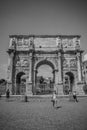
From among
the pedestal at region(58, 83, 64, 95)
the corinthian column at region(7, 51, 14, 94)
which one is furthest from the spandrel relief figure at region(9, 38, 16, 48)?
the pedestal at region(58, 83, 64, 95)

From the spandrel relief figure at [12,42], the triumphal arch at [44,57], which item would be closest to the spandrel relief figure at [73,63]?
the triumphal arch at [44,57]

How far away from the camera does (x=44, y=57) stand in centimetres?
2195

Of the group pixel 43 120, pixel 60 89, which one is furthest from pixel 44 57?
pixel 43 120

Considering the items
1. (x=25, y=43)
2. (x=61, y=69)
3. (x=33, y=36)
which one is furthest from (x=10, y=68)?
(x=61, y=69)

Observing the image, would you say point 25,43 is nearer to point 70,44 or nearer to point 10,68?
point 10,68

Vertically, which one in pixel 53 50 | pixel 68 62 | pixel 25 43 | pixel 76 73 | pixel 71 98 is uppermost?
pixel 25 43

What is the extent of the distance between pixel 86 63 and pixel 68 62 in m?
19.2

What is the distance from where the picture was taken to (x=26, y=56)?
869 inches

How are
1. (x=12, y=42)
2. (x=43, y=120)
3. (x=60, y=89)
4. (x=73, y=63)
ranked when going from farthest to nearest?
(x=12, y=42) < (x=73, y=63) < (x=60, y=89) < (x=43, y=120)

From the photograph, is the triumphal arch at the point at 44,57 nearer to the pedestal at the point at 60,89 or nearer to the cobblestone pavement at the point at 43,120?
the pedestal at the point at 60,89

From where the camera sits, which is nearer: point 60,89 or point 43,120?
point 43,120

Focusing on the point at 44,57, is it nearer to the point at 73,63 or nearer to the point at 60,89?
the point at 73,63

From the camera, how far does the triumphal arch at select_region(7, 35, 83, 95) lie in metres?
21.0

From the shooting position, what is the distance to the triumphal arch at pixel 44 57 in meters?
21.0
